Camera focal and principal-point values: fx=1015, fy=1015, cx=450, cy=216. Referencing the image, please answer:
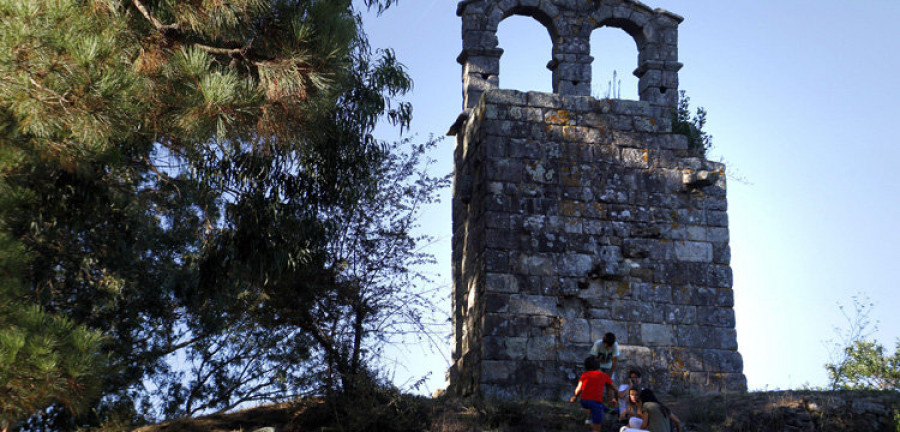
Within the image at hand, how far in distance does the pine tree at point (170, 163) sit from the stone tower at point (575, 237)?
1.32m

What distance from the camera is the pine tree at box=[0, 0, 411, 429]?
24.2ft

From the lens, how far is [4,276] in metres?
6.77

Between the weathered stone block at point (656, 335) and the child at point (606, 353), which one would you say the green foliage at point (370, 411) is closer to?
the child at point (606, 353)

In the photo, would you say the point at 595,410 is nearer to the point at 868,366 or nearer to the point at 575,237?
the point at 575,237

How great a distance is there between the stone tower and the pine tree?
1.32 m

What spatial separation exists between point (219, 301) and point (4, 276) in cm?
398

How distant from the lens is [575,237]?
33.7 ft

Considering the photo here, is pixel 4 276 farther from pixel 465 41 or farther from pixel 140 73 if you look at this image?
pixel 465 41

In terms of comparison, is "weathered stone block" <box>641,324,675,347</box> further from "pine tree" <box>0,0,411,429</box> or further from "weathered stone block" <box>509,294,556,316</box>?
"pine tree" <box>0,0,411,429</box>

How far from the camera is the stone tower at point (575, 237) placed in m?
9.92

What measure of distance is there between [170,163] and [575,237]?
4069mm

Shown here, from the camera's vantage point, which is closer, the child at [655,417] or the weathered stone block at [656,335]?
the child at [655,417]

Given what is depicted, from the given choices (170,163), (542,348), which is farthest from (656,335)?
(170,163)

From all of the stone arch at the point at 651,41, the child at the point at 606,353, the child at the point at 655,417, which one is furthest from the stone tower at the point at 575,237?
the child at the point at 655,417
